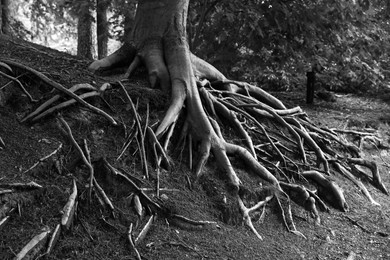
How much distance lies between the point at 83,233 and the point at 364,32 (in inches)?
350

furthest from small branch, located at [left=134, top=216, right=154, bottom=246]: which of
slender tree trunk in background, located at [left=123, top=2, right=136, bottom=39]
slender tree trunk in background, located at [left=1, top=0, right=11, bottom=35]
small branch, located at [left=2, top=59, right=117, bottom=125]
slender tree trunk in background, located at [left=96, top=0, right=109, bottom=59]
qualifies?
slender tree trunk in background, located at [left=1, top=0, right=11, bottom=35]

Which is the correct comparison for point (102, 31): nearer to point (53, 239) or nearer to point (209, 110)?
point (209, 110)

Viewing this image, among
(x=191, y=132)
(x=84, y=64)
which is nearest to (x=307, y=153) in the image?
(x=191, y=132)

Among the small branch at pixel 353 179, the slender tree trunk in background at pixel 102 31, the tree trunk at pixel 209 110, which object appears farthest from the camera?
the slender tree trunk in background at pixel 102 31

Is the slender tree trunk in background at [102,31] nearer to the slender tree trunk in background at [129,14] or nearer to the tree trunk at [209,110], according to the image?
the slender tree trunk in background at [129,14]

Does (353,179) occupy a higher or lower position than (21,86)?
lower

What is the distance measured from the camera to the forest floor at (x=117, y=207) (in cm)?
460

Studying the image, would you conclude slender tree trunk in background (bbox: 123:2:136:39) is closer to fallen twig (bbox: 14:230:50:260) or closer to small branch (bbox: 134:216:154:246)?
small branch (bbox: 134:216:154:246)

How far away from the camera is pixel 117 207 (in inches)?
202

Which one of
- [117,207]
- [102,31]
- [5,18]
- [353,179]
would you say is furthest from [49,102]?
[5,18]

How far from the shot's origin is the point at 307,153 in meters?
8.13

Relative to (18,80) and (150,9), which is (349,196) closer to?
(150,9)

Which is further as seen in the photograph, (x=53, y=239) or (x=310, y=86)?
(x=310, y=86)

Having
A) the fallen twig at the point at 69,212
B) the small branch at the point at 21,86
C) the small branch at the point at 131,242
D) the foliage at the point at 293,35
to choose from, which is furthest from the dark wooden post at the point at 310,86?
the fallen twig at the point at 69,212
